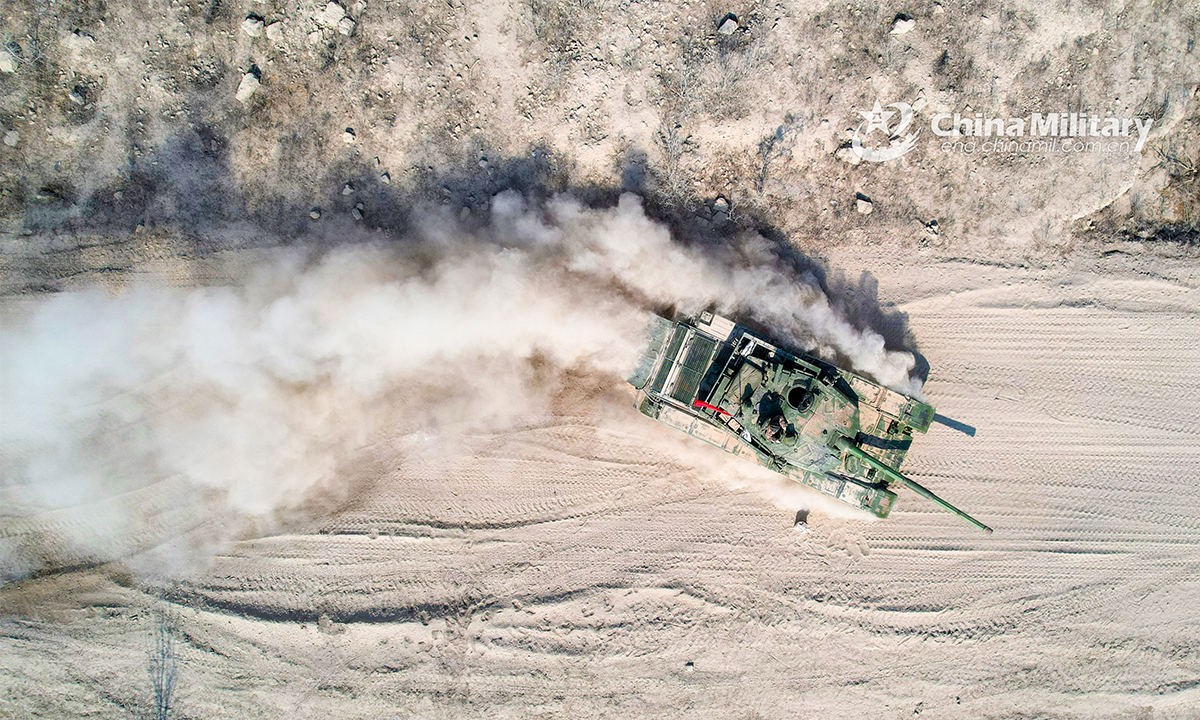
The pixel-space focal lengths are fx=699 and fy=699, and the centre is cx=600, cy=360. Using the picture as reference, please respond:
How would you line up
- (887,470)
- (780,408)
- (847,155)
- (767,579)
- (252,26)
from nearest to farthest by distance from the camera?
(887,470) → (780,408) → (252,26) → (847,155) → (767,579)

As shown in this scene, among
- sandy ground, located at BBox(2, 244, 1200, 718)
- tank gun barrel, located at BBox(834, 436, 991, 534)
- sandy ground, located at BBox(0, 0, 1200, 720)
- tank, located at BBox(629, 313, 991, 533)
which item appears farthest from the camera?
sandy ground, located at BBox(2, 244, 1200, 718)

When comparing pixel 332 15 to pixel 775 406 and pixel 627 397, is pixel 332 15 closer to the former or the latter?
pixel 627 397

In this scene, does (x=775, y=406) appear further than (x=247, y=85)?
No

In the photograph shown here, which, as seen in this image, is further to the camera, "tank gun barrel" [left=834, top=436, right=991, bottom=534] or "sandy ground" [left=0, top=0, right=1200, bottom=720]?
"sandy ground" [left=0, top=0, right=1200, bottom=720]

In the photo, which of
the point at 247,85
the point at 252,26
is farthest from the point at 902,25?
the point at 247,85

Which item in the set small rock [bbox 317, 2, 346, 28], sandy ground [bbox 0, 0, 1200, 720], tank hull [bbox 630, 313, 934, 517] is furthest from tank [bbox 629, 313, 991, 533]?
small rock [bbox 317, 2, 346, 28]

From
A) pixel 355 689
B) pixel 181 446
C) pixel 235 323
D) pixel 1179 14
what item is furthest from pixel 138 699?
pixel 1179 14

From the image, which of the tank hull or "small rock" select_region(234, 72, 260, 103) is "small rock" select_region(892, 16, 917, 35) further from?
"small rock" select_region(234, 72, 260, 103)
